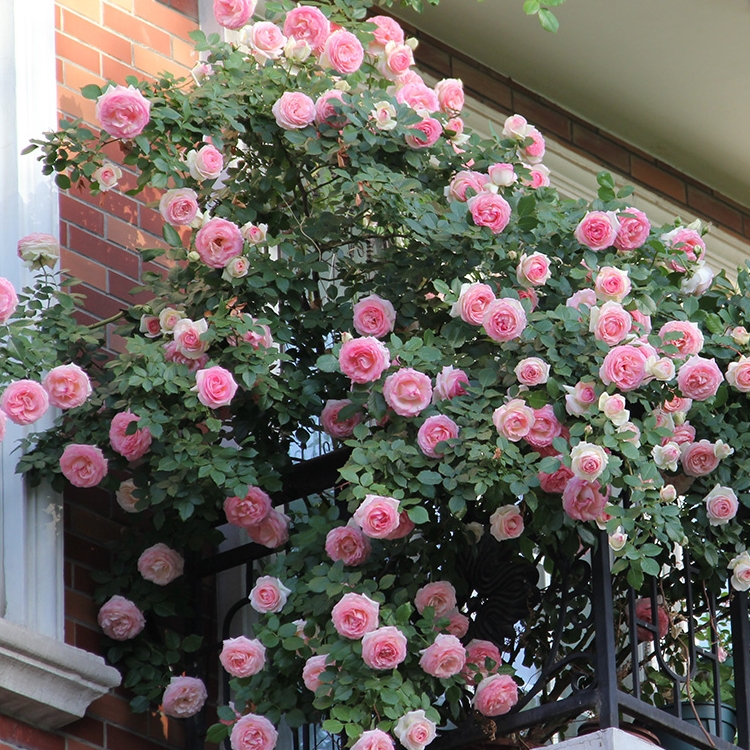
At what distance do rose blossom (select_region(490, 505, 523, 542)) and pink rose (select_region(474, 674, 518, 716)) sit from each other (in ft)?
1.14

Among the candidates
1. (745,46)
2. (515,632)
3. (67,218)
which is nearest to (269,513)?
(515,632)

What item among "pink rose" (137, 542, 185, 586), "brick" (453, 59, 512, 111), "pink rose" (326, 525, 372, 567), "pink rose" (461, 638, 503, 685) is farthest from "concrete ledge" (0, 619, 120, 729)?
"brick" (453, 59, 512, 111)

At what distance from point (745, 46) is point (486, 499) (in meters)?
3.09

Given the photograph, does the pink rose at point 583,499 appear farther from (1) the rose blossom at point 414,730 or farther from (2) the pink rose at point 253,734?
(2) the pink rose at point 253,734

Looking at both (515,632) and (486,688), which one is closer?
(486,688)

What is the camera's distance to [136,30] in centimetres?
548

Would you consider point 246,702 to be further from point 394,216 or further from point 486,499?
point 394,216

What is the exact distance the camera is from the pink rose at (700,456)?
447 cm

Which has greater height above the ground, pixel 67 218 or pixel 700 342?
pixel 67 218

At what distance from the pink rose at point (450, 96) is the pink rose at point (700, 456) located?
1261 millimetres

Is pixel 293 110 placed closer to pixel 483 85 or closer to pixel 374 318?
pixel 374 318

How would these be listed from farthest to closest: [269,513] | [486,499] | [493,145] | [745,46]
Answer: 1. [745,46]
2. [493,145]
3. [269,513]
4. [486,499]

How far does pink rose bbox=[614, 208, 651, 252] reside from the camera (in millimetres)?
4531

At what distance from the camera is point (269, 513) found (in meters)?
4.57
